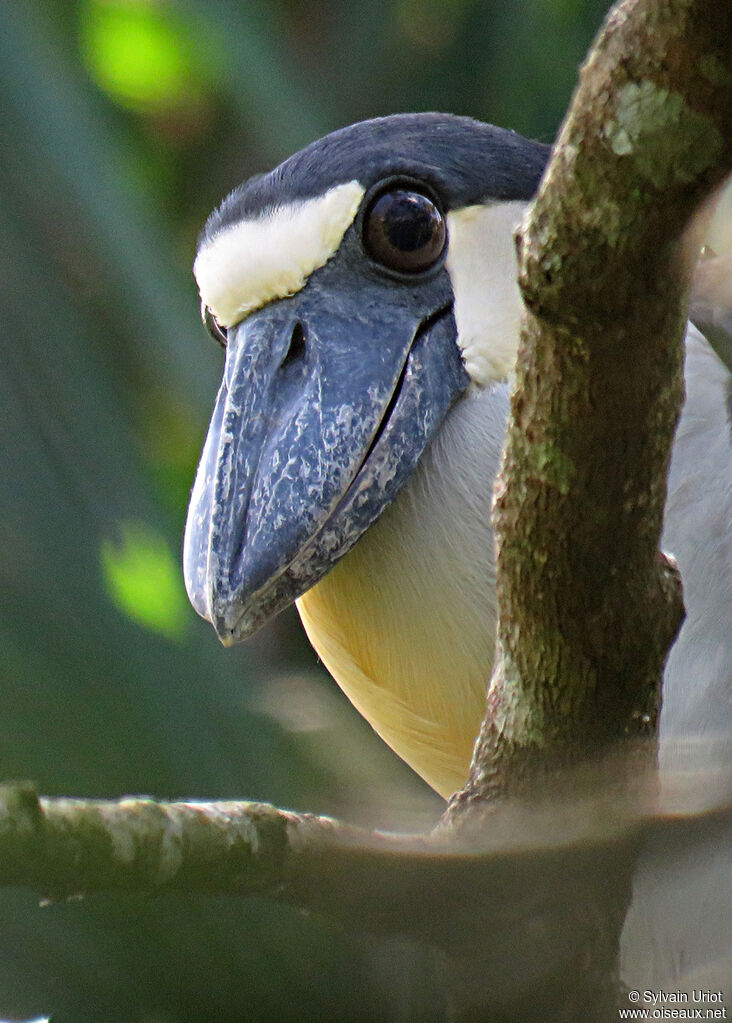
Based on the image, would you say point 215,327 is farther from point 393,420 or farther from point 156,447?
point 156,447

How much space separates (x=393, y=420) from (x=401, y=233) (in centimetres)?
19

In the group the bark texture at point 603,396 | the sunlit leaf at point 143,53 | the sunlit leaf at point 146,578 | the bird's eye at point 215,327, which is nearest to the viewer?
the bark texture at point 603,396

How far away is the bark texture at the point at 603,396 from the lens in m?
0.69

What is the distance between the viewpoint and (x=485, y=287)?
1375 mm

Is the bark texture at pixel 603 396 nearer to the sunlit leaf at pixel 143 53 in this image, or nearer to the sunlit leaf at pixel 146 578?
the sunlit leaf at pixel 146 578

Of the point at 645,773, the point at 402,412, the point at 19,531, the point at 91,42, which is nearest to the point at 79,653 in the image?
the point at 19,531

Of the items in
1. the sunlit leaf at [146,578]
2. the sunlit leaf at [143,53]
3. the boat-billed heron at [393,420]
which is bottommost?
the sunlit leaf at [146,578]

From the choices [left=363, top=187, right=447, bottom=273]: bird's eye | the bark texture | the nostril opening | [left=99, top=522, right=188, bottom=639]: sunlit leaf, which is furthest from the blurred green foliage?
[left=363, top=187, right=447, bottom=273]: bird's eye

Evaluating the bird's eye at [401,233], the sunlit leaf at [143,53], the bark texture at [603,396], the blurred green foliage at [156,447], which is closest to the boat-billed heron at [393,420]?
the bird's eye at [401,233]

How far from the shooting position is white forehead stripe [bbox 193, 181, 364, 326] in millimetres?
1342

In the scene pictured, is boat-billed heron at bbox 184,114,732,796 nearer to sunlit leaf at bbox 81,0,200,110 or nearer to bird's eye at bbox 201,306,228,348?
bird's eye at bbox 201,306,228,348

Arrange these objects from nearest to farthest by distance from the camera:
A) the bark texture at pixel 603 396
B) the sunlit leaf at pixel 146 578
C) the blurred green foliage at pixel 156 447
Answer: the bark texture at pixel 603 396 < the blurred green foliage at pixel 156 447 < the sunlit leaf at pixel 146 578

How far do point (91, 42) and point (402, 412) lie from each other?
4.10 ft

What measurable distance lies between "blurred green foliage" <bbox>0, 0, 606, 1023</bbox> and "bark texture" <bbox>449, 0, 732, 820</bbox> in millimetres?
191
